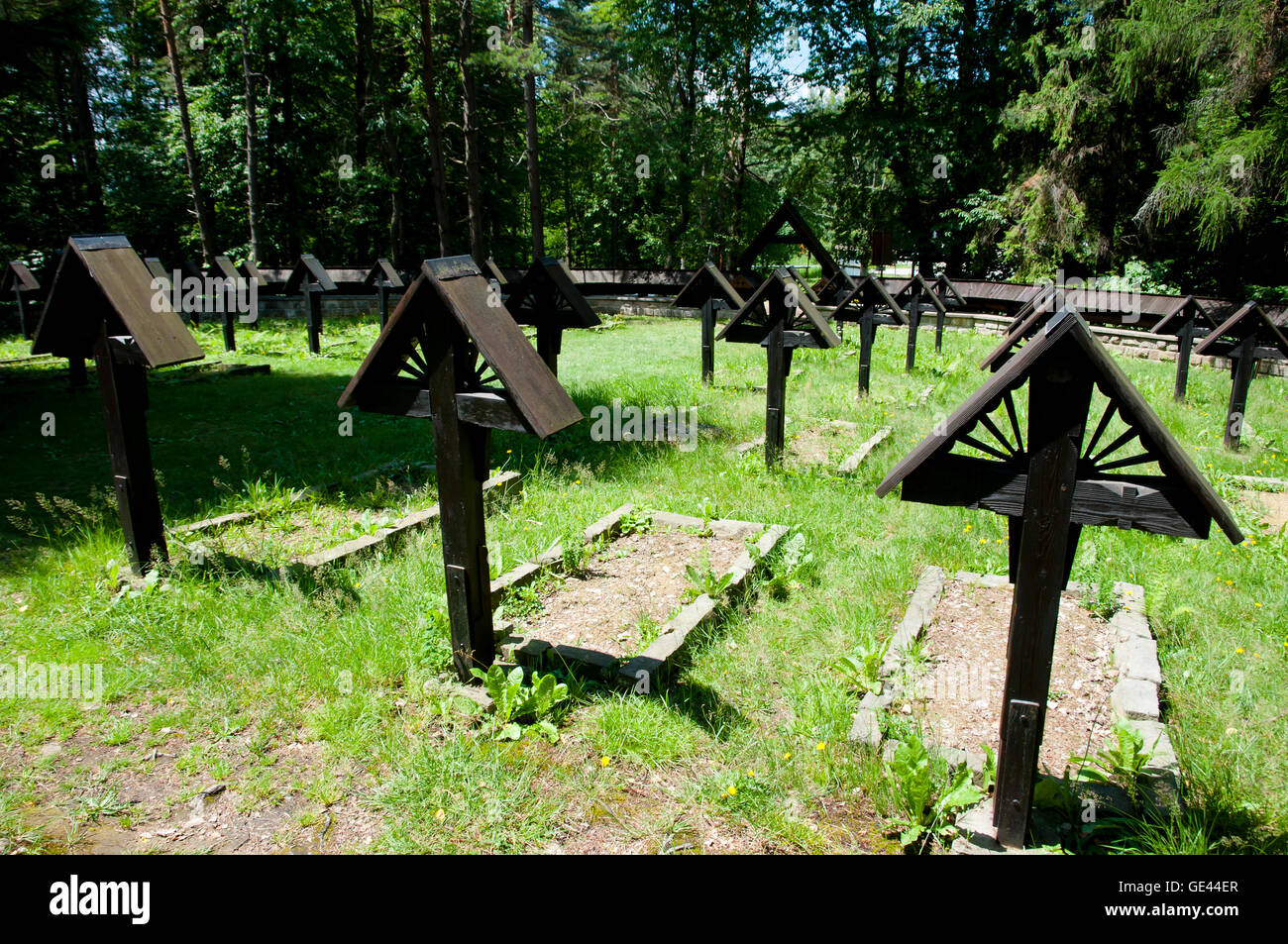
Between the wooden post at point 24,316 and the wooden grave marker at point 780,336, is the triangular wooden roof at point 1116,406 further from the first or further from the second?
the wooden post at point 24,316

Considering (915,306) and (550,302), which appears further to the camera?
(915,306)

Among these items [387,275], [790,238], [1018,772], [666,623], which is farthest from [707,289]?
[1018,772]

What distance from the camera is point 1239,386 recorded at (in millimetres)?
9328

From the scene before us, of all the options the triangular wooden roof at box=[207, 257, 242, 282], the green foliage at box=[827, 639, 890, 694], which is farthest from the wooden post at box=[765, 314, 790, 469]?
the triangular wooden roof at box=[207, 257, 242, 282]

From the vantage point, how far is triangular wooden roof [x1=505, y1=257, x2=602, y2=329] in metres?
8.82

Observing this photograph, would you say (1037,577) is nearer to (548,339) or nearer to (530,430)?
(530,430)

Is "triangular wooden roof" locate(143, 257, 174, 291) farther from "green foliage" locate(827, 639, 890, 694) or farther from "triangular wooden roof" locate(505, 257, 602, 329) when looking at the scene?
"green foliage" locate(827, 639, 890, 694)

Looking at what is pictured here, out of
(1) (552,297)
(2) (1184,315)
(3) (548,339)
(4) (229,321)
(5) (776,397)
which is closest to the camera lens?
(5) (776,397)

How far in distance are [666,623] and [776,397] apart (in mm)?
3970

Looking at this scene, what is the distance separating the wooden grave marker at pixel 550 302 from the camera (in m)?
8.84

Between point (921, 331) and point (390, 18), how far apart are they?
895 inches

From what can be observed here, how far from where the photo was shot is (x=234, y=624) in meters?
4.77

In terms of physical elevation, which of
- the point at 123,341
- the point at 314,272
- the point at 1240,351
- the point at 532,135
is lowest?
the point at 1240,351
